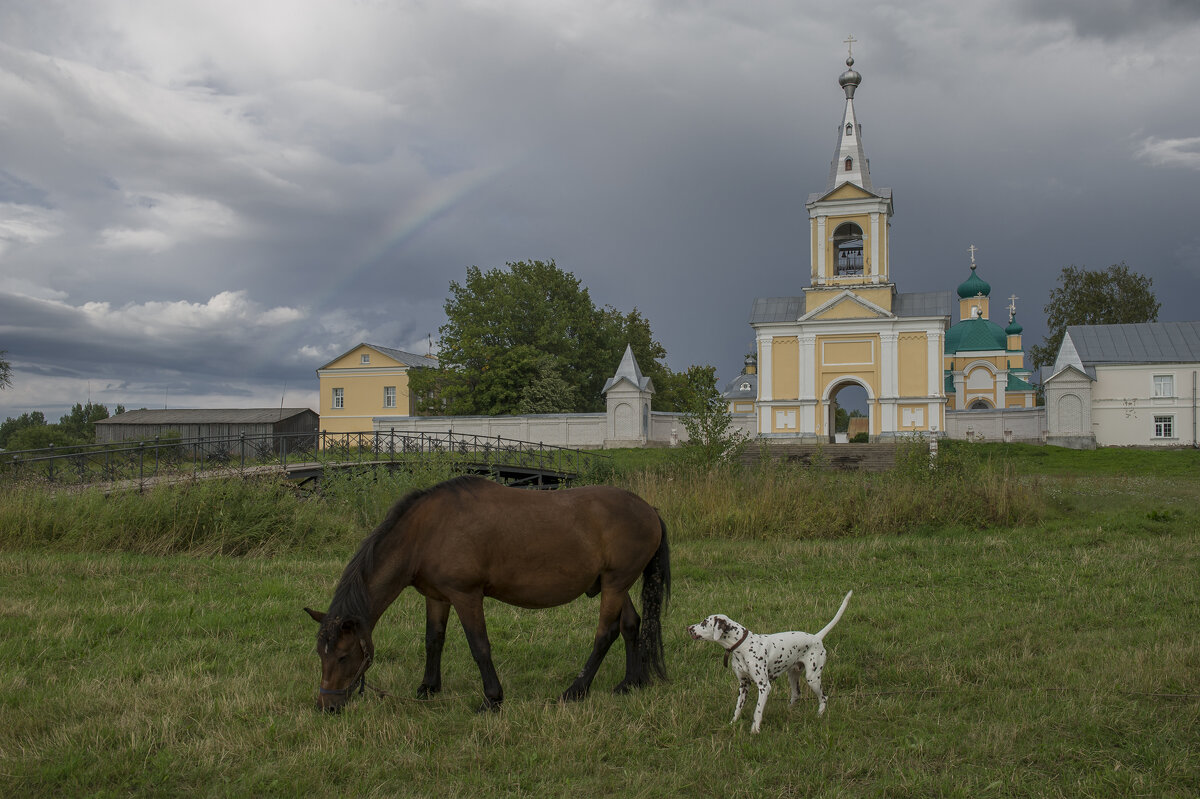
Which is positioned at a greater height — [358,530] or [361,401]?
[361,401]

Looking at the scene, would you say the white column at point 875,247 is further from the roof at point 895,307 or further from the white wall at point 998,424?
the white wall at point 998,424

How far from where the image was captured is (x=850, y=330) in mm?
41531

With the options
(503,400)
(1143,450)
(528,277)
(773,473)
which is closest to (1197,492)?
(773,473)

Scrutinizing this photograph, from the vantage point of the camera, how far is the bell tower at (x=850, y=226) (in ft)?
139

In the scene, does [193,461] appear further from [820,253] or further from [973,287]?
[973,287]

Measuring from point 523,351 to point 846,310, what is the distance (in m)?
17.6

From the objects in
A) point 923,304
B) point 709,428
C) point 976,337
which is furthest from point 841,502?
point 976,337

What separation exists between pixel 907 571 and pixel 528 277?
42.1 meters

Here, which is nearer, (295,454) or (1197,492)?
(1197,492)

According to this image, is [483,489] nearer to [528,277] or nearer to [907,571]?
[907,571]

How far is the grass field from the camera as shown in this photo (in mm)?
3926

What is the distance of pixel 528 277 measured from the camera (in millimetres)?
49844

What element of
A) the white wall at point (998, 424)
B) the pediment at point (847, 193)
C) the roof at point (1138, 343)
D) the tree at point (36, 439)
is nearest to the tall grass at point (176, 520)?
the white wall at point (998, 424)

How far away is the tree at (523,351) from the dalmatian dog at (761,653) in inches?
1545
